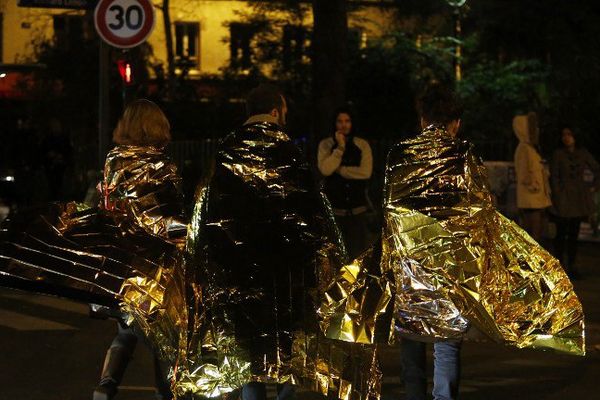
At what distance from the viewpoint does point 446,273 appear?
5699 mm

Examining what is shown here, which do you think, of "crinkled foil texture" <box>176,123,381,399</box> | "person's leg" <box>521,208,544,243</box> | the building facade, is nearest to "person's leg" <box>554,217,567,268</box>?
"person's leg" <box>521,208,544,243</box>

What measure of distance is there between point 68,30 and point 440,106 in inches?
954

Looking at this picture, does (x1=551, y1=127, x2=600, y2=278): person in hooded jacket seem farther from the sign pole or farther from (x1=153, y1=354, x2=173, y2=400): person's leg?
(x1=153, y1=354, x2=173, y2=400): person's leg

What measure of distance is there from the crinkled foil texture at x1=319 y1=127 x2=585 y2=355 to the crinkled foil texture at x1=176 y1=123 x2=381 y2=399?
0.19 metres

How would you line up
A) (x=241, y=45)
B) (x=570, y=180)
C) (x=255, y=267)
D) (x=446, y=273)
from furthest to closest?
(x=241, y=45) < (x=570, y=180) < (x=446, y=273) < (x=255, y=267)

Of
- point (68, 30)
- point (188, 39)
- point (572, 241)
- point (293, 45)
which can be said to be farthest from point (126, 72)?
point (188, 39)

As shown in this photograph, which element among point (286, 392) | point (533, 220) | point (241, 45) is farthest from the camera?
point (241, 45)

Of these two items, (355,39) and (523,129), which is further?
(355,39)

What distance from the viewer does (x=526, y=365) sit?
8.32 metres

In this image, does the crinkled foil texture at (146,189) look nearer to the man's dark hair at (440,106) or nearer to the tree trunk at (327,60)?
the man's dark hair at (440,106)

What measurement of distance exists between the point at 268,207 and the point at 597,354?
4198 millimetres

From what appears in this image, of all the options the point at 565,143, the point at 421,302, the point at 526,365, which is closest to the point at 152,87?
the point at 565,143

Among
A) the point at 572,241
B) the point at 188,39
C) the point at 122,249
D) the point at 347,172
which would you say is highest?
the point at 122,249

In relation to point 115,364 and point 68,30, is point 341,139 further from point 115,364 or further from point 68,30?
point 68,30
